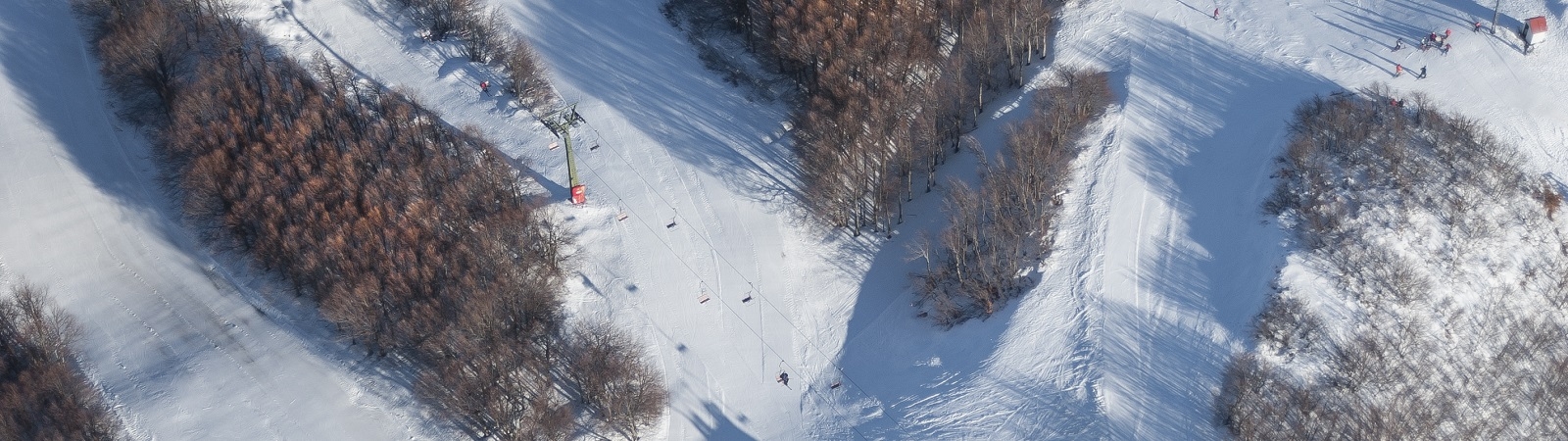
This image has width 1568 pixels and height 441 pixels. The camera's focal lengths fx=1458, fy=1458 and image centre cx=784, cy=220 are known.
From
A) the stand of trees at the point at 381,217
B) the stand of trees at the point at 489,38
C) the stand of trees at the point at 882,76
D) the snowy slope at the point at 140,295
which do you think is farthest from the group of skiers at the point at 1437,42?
the snowy slope at the point at 140,295

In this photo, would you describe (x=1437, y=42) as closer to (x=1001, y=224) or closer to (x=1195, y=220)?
(x=1195, y=220)

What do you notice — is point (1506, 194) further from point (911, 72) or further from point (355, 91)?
point (355, 91)

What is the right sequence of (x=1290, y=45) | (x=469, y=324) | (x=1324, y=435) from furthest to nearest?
(x=1290, y=45) < (x=469, y=324) < (x=1324, y=435)

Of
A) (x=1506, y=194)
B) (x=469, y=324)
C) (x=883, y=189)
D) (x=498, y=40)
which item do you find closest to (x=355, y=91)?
(x=498, y=40)

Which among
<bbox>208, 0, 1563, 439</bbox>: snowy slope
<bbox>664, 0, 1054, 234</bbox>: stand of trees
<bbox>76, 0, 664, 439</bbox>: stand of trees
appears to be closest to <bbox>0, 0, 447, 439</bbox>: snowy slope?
<bbox>76, 0, 664, 439</bbox>: stand of trees

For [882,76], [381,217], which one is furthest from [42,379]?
[882,76]

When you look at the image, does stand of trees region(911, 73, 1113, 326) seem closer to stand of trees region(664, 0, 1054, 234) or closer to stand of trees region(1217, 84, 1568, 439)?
stand of trees region(664, 0, 1054, 234)
